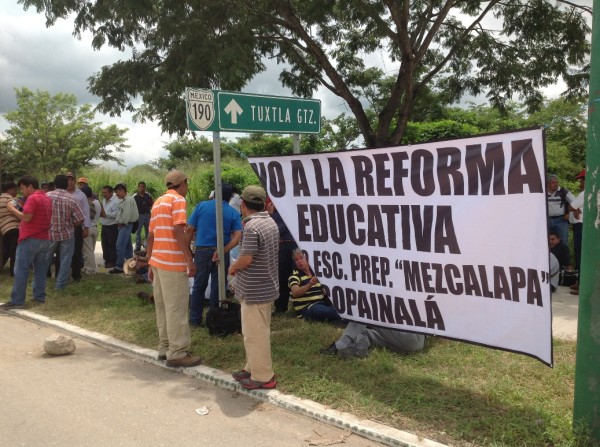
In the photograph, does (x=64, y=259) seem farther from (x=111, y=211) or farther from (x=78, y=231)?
(x=111, y=211)

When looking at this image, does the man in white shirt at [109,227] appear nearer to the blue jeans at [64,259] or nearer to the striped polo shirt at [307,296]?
the blue jeans at [64,259]

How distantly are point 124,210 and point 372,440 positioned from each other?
852cm

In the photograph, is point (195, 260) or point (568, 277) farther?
point (568, 277)

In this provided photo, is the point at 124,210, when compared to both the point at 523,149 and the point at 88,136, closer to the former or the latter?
the point at 523,149

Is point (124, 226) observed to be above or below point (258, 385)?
above

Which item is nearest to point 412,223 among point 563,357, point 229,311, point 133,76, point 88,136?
point 563,357

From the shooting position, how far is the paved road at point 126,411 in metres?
3.84

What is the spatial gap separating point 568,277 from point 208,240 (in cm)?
597

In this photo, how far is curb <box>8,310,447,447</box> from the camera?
3.68 m

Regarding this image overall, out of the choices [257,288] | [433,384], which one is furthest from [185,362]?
[433,384]

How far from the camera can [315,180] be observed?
524 cm

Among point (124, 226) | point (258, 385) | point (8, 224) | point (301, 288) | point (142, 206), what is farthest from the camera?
point (142, 206)

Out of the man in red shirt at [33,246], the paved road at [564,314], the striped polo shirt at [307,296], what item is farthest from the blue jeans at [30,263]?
the paved road at [564,314]

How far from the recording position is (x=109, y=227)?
38.0 feet
